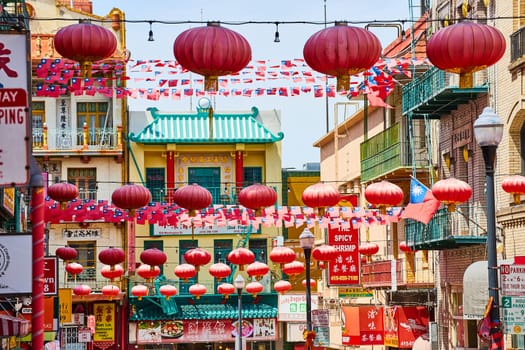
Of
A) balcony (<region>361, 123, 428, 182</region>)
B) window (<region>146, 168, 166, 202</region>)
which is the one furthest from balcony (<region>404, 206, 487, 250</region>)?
window (<region>146, 168, 166, 202</region>)

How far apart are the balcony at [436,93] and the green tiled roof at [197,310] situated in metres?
24.9

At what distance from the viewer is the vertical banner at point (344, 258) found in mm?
45344

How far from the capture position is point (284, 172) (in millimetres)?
68312

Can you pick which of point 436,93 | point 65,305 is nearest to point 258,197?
point 436,93

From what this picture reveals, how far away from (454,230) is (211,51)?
738 inches

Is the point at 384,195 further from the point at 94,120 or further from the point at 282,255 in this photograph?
the point at 94,120

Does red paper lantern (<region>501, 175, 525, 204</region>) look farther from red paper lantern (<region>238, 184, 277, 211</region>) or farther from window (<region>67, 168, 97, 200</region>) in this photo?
window (<region>67, 168, 97, 200</region>)

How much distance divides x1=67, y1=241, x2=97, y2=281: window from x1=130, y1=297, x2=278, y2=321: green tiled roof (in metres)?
2.76

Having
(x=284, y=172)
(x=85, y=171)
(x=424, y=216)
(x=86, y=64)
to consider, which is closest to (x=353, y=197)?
(x=424, y=216)

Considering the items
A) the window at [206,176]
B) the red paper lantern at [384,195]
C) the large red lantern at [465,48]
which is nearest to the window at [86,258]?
the window at [206,176]

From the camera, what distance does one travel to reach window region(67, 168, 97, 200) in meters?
59.0

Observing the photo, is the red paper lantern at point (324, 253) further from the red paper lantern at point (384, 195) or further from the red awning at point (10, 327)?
the red awning at point (10, 327)

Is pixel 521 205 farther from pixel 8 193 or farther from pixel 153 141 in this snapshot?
pixel 153 141

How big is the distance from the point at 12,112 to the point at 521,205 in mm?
17152
